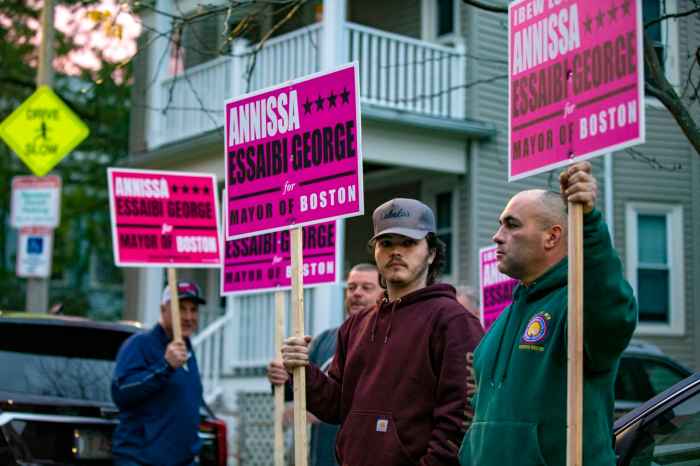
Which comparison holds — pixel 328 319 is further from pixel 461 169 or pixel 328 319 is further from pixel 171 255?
pixel 171 255

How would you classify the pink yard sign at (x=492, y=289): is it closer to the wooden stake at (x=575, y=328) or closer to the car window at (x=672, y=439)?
the car window at (x=672, y=439)

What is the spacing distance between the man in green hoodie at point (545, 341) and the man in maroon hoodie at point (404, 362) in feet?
1.31

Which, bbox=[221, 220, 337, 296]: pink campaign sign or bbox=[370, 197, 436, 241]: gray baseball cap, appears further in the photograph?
bbox=[221, 220, 337, 296]: pink campaign sign

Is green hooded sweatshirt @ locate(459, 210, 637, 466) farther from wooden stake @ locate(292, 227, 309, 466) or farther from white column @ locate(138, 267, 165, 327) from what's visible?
white column @ locate(138, 267, 165, 327)

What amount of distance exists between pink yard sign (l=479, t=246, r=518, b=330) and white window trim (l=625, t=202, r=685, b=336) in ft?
27.4

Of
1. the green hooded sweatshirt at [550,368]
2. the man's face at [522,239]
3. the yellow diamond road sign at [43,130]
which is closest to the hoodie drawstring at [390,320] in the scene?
the green hooded sweatshirt at [550,368]

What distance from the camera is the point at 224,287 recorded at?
7.82m

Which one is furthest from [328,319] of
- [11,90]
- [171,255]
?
[11,90]

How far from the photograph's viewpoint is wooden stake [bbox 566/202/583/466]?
3.92 meters

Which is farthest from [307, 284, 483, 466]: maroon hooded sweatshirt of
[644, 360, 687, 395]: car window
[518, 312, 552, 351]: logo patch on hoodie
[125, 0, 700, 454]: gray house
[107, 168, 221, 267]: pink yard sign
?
[125, 0, 700, 454]: gray house

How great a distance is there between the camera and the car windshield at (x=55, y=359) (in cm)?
723

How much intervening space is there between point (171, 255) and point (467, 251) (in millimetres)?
8295

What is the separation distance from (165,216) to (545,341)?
4711mm

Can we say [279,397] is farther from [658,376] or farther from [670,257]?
[670,257]
